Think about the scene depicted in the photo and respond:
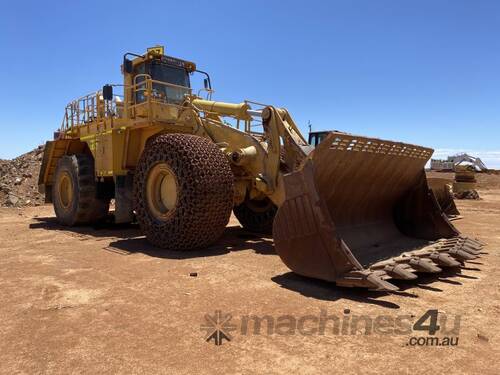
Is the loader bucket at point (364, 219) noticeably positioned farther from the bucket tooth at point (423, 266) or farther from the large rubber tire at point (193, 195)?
the large rubber tire at point (193, 195)

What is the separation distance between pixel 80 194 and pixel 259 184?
4.82 metres

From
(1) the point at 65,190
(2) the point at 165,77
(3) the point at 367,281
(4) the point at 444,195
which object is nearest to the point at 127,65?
(2) the point at 165,77

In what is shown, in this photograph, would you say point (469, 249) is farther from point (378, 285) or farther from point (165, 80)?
point (165, 80)

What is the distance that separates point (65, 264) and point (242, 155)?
9.69 feet

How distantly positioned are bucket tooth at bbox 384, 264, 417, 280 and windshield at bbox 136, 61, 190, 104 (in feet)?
18.8

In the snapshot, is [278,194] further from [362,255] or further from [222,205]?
[362,255]

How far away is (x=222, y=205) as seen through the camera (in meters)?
6.30

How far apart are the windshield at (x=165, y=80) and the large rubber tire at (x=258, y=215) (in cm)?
257

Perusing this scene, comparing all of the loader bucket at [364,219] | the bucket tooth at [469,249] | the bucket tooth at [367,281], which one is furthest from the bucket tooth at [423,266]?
the bucket tooth at [469,249]

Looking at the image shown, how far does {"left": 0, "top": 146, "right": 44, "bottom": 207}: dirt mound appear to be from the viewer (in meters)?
16.6

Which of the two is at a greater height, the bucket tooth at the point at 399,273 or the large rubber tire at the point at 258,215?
the large rubber tire at the point at 258,215

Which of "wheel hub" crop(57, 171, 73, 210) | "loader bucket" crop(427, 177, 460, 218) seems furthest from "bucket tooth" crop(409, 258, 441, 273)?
"wheel hub" crop(57, 171, 73, 210)

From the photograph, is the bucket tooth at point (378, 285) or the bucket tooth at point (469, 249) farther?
the bucket tooth at point (469, 249)

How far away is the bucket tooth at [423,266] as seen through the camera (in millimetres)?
4469
